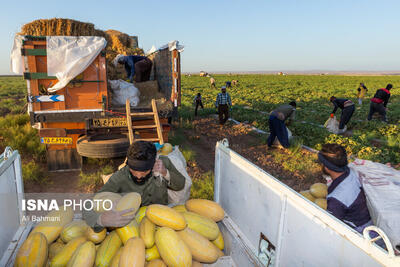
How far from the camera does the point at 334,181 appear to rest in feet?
8.21

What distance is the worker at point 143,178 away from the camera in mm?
2381

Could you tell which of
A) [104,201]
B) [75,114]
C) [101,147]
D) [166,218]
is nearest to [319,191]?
[166,218]

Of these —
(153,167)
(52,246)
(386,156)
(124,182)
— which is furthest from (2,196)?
(386,156)

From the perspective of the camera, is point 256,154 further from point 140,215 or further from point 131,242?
point 131,242

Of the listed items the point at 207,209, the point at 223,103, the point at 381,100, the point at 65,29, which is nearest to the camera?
the point at 207,209

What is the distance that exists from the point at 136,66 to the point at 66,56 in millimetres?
3896

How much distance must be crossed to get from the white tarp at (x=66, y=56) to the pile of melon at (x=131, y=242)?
137 inches

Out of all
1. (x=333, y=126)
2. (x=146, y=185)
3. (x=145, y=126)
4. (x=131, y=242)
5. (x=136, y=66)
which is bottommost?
(x=333, y=126)

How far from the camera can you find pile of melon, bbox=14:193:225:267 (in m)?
1.94

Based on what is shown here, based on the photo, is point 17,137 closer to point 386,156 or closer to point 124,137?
point 124,137

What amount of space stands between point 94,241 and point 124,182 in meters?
0.63

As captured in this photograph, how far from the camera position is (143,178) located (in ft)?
8.59

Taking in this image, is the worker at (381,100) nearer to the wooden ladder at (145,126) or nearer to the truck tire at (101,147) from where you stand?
the wooden ladder at (145,126)

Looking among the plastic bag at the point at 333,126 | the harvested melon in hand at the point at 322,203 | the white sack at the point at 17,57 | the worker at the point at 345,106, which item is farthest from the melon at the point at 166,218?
the plastic bag at the point at 333,126
